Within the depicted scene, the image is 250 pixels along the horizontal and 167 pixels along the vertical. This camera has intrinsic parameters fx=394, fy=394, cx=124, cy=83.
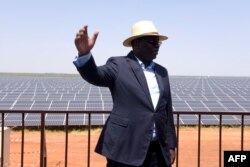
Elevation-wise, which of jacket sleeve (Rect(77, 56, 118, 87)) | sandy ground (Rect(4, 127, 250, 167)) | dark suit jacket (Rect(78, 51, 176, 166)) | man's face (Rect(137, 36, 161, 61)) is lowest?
sandy ground (Rect(4, 127, 250, 167))

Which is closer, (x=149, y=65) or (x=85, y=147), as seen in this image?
(x=149, y=65)

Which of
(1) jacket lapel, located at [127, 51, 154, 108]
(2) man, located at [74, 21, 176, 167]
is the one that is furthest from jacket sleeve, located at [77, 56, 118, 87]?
(1) jacket lapel, located at [127, 51, 154, 108]

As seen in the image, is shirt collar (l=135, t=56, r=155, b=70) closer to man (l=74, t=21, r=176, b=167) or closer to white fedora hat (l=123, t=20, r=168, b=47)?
man (l=74, t=21, r=176, b=167)

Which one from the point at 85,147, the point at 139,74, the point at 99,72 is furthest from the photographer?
the point at 85,147

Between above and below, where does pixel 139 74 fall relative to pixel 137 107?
above

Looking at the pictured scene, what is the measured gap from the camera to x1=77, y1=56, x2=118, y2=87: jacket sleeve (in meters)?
2.37

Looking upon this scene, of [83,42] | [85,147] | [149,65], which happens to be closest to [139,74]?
[149,65]

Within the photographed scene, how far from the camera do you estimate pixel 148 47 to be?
8.70 ft

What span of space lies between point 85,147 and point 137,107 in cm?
992

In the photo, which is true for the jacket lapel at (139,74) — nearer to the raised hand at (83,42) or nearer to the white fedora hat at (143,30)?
the white fedora hat at (143,30)

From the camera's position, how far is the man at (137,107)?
2.55 m

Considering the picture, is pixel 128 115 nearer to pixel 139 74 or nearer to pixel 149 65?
pixel 139 74

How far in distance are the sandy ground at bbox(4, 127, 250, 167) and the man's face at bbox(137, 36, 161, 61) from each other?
7308mm

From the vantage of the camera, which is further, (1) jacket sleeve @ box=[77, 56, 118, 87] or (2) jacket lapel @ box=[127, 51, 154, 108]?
(2) jacket lapel @ box=[127, 51, 154, 108]
